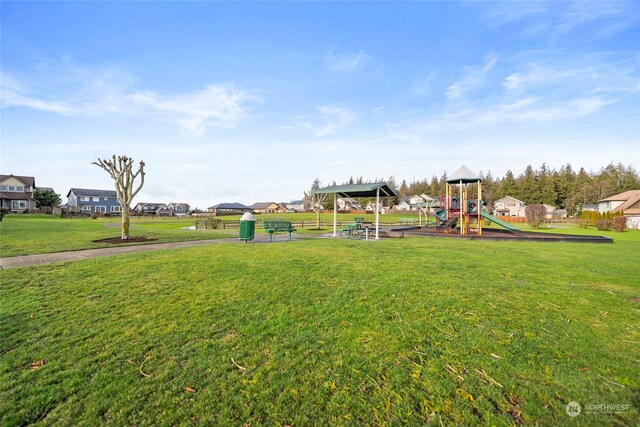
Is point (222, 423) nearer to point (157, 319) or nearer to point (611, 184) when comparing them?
point (157, 319)

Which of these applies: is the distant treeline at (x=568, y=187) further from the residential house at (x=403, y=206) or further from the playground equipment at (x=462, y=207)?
the playground equipment at (x=462, y=207)

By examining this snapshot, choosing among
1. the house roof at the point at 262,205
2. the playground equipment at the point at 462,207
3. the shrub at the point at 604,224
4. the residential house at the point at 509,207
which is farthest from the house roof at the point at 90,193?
the residential house at the point at 509,207

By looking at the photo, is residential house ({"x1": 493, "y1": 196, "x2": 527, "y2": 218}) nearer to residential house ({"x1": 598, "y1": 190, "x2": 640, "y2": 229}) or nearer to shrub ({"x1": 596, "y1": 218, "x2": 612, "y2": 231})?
residential house ({"x1": 598, "y1": 190, "x2": 640, "y2": 229})

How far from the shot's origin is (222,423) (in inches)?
102

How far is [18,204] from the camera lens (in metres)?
61.0

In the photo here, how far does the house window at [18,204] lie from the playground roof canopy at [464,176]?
82.4m

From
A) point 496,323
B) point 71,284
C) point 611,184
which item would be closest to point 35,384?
point 71,284

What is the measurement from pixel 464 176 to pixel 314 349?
21756mm

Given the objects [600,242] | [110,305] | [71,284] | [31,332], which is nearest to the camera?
[31,332]

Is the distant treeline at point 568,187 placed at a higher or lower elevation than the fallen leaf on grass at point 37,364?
higher

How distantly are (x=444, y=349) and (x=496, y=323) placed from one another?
138 centimetres

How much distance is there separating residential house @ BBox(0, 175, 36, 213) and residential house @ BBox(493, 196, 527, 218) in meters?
113

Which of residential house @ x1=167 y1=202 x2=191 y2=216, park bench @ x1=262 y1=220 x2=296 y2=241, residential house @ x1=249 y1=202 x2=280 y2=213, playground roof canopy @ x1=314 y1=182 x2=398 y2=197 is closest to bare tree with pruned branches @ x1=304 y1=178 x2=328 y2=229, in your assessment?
playground roof canopy @ x1=314 y1=182 x2=398 y2=197

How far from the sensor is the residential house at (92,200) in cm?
7994
